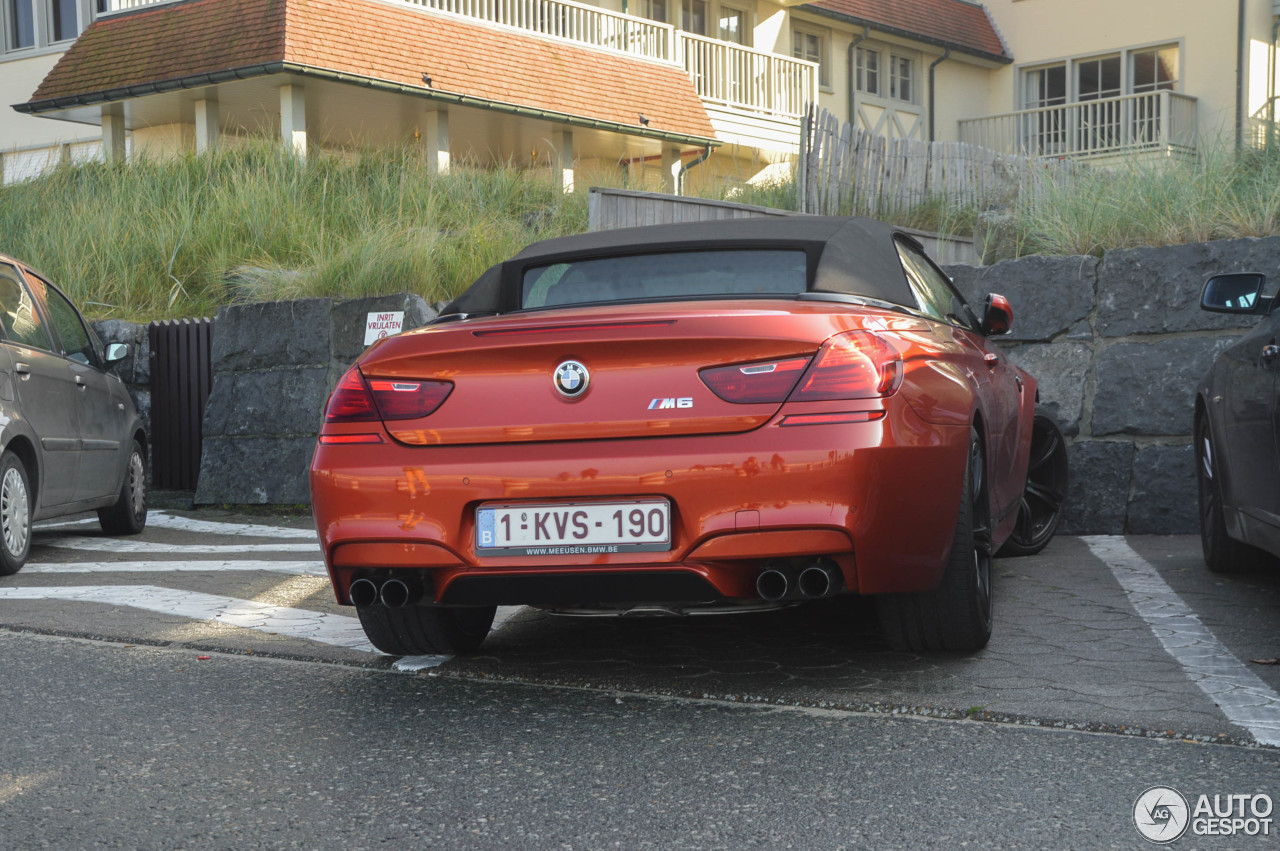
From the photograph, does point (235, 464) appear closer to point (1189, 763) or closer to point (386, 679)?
point (386, 679)

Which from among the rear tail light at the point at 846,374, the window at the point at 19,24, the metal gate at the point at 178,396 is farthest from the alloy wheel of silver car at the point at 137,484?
the window at the point at 19,24

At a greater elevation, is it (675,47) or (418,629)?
(675,47)

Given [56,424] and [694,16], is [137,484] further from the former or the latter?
[694,16]

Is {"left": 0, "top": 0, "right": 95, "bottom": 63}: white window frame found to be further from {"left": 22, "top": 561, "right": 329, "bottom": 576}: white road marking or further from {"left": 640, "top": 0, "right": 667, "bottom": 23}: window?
{"left": 22, "top": 561, "right": 329, "bottom": 576}: white road marking

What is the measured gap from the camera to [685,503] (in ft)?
13.2

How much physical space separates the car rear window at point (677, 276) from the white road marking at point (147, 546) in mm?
3577

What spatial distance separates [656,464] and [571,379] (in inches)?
13.9

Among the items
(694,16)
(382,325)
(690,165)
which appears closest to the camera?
(382,325)

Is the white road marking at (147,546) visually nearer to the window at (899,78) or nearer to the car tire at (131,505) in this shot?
the car tire at (131,505)

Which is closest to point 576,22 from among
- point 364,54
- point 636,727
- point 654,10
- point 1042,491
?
point 654,10

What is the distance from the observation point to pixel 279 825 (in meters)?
3.17

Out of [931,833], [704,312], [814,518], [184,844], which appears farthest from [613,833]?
[704,312]

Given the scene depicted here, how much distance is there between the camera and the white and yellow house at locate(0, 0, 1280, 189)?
21.1 m

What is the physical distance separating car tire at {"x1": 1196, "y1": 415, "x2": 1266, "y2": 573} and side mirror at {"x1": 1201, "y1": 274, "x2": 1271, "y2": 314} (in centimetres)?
76
